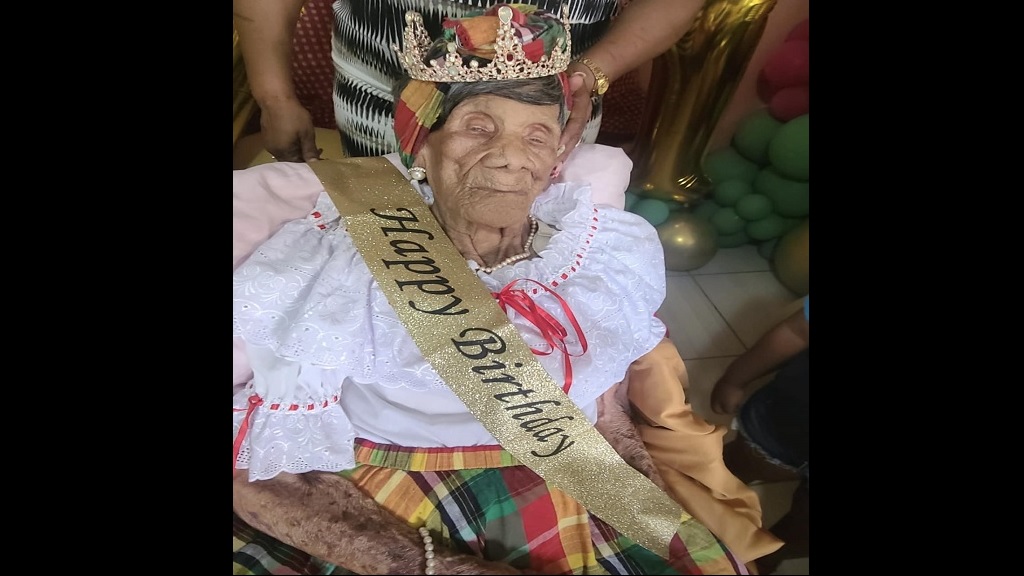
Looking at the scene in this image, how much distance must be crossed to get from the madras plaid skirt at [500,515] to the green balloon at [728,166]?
0.37m

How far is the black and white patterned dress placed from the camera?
56 centimetres

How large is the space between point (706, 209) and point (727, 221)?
0.03 m

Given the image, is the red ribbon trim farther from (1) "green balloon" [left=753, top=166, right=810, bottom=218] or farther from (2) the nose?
(1) "green balloon" [left=753, top=166, right=810, bottom=218]

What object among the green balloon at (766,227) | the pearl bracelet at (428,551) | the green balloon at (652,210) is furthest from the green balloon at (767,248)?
the pearl bracelet at (428,551)

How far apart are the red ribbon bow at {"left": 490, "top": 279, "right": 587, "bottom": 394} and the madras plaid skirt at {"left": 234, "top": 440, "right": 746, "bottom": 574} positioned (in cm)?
11

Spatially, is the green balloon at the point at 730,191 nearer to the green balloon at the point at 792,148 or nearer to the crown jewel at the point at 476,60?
the green balloon at the point at 792,148

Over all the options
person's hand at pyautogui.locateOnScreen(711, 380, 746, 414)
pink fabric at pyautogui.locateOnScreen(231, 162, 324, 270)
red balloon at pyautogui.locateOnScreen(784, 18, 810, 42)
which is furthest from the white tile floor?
pink fabric at pyautogui.locateOnScreen(231, 162, 324, 270)

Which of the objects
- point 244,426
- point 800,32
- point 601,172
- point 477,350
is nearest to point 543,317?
point 477,350


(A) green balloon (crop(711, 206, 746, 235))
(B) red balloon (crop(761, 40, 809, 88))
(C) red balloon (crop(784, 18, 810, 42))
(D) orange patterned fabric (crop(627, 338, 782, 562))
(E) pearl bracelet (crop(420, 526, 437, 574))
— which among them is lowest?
(E) pearl bracelet (crop(420, 526, 437, 574))

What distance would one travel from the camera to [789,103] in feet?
2.03

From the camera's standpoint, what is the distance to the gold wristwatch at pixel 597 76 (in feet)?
2.01

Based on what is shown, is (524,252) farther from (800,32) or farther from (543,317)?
(800,32)
